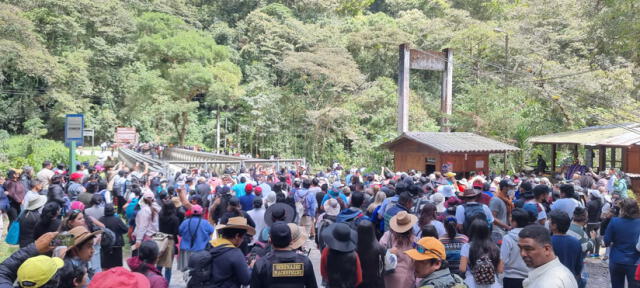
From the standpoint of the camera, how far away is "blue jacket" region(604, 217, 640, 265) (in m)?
5.66

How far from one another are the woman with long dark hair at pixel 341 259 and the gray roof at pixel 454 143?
1287 cm

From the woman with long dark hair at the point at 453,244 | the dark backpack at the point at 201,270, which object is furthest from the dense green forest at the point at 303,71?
the dark backpack at the point at 201,270

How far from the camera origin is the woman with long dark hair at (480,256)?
4715 millimetres

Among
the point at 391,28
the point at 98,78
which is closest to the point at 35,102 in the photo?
the point at 98,78

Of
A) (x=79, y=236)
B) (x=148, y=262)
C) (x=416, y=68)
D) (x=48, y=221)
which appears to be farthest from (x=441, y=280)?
(x=416, y=68)

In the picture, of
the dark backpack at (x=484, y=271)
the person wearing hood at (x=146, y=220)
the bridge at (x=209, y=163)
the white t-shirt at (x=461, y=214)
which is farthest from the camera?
the bridge at (x=209, y=163)

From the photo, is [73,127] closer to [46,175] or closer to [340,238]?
[46,175]

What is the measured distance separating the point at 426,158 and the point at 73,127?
11765 mm

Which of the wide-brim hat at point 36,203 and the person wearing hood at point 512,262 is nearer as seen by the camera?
the person wearing hood at point 512,262

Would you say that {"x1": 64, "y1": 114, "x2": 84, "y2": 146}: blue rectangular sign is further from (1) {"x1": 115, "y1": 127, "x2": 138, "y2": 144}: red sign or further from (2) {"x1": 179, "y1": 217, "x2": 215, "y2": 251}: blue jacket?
(1) {"x1": 115, "y1": 127, "x2": 138, "y2": 144}: red sign

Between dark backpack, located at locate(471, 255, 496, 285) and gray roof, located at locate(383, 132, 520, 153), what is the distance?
40.5ft

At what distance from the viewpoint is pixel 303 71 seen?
33.3 metres

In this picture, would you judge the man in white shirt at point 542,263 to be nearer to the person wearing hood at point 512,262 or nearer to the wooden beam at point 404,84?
the person wearing hood at point 512,262

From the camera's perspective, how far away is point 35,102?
3956 cm
